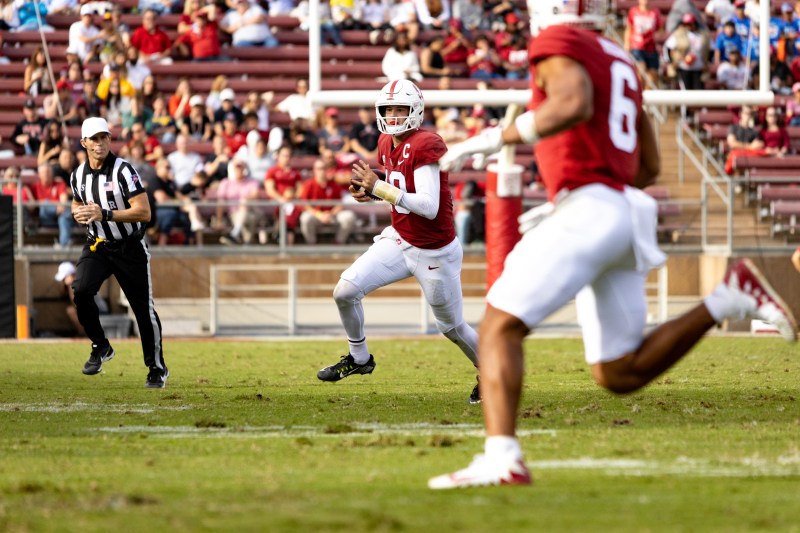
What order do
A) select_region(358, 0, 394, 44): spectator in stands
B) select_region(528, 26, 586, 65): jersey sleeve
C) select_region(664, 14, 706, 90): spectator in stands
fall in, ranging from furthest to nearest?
1. select_region(358, 0, 394, 44): spectator in stands
2. select_region(664, 14, 706, 90): spectator in stands
3. select_region(528, 26, 586, 65): jersey sleeve

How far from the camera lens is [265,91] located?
1956 centimetres

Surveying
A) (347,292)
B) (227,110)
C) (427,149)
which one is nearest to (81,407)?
(347,292)

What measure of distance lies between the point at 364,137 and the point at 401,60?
5.19 ft

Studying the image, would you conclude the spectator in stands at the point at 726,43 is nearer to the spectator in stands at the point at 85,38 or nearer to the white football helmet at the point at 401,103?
the spectator in stands at the point at 85,38

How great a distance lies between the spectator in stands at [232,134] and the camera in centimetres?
1783

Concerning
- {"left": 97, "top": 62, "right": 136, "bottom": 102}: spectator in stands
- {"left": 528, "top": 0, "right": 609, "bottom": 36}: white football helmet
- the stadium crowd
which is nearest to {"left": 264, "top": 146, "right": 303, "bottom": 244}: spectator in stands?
the stadium crowd

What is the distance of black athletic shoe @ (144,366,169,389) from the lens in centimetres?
892

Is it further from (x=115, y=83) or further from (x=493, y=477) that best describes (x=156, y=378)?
(x=115, y=83)

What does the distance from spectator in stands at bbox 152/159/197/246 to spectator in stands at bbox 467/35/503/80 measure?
516 centimetres

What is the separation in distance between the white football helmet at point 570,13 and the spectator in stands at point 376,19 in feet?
51.0

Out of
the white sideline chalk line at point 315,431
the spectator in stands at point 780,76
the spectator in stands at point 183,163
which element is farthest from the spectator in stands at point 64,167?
the white sideline chalk line at point 315,431

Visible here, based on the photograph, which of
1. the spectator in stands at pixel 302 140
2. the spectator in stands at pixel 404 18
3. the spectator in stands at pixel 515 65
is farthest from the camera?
the spectator in stands at pixel 404 18

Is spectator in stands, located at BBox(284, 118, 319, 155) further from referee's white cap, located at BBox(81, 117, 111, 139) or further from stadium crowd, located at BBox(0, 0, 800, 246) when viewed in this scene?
referee's white cap, located at BBox(81, 117, 111, 139)

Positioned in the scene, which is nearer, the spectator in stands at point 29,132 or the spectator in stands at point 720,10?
the spectator in stands at point 29,132
